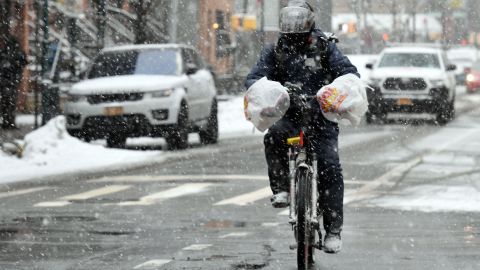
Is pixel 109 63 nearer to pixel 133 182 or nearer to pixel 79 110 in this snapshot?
pixel 79 110

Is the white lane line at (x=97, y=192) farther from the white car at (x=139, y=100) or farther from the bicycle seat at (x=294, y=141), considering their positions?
the white car at (x=139, y=100)

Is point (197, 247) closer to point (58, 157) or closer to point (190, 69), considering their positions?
point (58, 157)

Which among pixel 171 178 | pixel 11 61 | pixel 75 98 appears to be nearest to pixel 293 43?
pixel 171 178

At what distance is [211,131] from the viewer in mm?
23703

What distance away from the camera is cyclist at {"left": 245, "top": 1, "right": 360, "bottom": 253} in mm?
8656

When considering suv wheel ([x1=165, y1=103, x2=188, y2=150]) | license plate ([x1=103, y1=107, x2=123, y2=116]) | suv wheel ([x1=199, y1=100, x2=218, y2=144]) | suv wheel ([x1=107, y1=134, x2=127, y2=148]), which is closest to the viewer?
license plate ([x1=103, y1=107, x2=123, y2=116])

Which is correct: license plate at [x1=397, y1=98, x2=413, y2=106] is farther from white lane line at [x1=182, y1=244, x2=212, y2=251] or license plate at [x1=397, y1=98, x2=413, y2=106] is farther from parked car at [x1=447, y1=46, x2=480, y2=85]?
parked car at [x1=447, y1=46, x2=480, y2=85]

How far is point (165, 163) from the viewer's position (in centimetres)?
1952

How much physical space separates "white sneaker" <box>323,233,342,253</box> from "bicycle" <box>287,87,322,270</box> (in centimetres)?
7

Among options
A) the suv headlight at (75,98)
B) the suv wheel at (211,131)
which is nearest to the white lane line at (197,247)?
the suv headlight at (75,98)

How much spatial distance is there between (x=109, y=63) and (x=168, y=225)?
12001 millimetres

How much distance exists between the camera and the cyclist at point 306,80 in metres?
8.66

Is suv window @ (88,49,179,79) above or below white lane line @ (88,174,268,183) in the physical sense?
above

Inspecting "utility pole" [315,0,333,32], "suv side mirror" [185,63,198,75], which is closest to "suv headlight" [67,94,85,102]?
"suv side mirror" [185,63,198,75]
